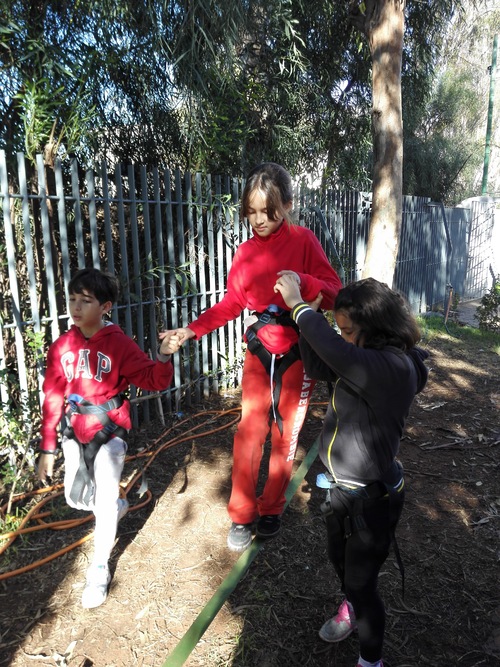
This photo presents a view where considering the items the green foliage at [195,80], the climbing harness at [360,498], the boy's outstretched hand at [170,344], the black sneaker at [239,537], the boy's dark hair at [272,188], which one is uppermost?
the green foliage at [195,80]

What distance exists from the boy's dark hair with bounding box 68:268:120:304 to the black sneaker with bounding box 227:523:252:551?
148 centimetres

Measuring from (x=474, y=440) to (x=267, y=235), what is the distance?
9.88 ft

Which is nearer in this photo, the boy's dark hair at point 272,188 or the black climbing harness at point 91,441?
the black climbing harness at point 91,441

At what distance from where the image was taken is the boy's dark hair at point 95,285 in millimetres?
2502

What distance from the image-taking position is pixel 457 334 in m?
8.90

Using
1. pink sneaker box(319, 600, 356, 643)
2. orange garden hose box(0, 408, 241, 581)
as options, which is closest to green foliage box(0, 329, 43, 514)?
orange garden hose box(0, 408, 241, 581)

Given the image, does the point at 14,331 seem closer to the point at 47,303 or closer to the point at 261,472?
the point at 47,303

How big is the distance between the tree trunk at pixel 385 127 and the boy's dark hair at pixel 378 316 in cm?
455

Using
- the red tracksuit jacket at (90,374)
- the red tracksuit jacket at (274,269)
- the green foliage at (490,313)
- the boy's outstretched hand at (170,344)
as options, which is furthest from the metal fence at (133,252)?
the green foliage at (490,313)

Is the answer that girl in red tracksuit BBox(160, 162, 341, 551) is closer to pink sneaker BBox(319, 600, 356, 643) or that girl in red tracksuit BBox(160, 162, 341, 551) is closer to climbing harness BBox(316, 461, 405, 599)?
pink sneaker BBox(319, 600, 356, 643)

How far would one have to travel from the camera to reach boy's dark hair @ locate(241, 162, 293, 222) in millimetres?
2574

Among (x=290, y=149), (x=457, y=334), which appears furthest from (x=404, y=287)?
(x=290, y=149)

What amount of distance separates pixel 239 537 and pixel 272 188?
1.93 meters

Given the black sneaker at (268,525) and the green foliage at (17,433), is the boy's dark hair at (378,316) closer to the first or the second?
the black sneaker at (268,525)
